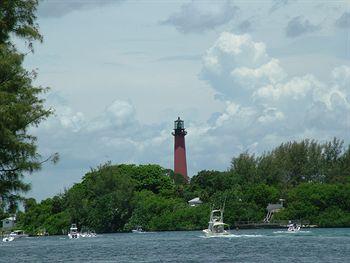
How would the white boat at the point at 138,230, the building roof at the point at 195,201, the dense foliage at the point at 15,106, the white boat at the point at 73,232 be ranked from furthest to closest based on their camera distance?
1. the building roof at the point at 195,201
2. the white boat at the point at 138,230
3. the white boat at the point at 73,232
4. the dense foliage at the point at 15,106

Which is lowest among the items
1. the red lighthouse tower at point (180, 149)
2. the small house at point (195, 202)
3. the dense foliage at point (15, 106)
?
the dense foliage at point (15, 106)

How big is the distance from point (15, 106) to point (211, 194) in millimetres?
122770

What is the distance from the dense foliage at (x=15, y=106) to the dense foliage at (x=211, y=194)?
10680cm

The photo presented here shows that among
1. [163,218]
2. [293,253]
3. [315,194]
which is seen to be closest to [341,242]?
[293,253]

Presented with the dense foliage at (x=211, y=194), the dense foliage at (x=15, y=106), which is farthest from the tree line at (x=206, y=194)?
the dense foliage at (x=15, y=106)

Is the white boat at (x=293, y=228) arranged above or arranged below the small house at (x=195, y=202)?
below

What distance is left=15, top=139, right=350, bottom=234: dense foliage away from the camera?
13425 cm

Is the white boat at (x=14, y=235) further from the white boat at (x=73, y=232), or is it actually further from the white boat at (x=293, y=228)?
the white boat at (x=293, y=228)

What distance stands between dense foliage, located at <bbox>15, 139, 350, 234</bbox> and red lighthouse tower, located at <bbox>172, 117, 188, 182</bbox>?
2.57 m

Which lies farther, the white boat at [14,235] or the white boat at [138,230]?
the white boat at [138,230]

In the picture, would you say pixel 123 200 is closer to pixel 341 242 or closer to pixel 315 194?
pixel 315 194

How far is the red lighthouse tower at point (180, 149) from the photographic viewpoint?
15875cm

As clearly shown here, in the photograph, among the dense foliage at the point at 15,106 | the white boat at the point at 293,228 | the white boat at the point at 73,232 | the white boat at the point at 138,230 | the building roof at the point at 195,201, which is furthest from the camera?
the building roof at the point at 195,201

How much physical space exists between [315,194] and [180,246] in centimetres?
4983
